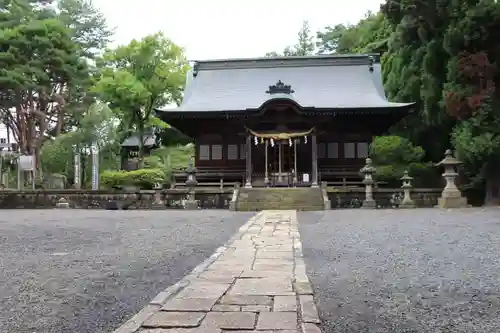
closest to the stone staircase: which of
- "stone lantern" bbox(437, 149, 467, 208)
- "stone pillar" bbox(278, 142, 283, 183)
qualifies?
"stone pillar" bbox(278, 142, 283, 183)

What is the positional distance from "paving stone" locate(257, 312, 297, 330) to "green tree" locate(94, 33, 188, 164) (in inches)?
888

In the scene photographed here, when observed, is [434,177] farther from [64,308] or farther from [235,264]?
[64,308]

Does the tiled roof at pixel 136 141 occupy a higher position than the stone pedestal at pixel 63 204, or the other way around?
the tiled roof at pixel 136 141

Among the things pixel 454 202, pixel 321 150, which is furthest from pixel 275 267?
pixel 321 150

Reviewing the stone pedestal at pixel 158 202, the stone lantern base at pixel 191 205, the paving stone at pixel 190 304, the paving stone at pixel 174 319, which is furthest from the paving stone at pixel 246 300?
the stone pedestal at pixel 158 202

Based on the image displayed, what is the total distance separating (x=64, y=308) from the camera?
379 cm

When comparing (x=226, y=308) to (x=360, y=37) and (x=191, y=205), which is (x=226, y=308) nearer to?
(x=191, y=205)

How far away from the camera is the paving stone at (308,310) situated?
10.2ft

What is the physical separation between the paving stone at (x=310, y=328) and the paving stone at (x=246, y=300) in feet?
1.87

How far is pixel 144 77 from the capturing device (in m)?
26.2

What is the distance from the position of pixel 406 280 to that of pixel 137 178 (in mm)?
17555

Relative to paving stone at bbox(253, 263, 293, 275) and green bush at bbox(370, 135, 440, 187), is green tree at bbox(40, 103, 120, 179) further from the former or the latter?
paving stone at bbox(253, 263, 293, 275)

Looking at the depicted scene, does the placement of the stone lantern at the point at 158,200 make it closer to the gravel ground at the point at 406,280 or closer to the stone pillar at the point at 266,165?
the stone pillar at the point at 266,165

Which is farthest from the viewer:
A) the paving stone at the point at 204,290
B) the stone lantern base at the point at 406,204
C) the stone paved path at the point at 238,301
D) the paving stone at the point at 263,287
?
the stone lantern base at the point at 406,204
